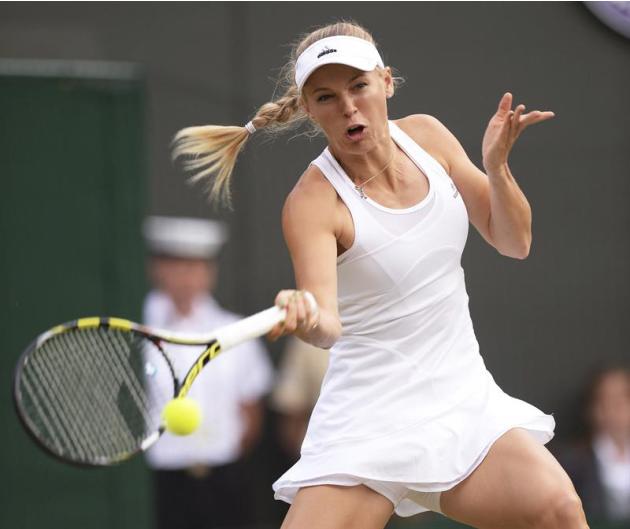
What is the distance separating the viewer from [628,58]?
7465 mm

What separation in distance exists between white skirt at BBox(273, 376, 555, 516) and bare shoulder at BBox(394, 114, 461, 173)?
2.07 feet

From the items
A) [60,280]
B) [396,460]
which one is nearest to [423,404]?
[396,460]

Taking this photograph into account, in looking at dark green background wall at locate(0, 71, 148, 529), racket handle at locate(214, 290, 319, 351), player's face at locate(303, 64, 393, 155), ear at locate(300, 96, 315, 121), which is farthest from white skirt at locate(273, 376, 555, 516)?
dark green background wall at locate(0, 71, 148, 529)

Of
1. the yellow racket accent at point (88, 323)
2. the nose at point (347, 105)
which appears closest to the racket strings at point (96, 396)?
the yellow racket accent at point (88, 323)

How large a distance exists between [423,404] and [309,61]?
0.89m

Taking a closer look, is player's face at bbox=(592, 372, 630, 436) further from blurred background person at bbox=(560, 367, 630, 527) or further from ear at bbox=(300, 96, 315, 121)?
ear at bbox=(300, 96, 315, 121)

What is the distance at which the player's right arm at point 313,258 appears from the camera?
3.20m

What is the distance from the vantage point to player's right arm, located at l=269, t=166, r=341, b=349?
10.5 feet

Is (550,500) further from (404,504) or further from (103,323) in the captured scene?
(103,323)

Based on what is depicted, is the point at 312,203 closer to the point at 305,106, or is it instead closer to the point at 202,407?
the point at 305,106

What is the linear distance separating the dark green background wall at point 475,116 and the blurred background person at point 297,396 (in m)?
0.34

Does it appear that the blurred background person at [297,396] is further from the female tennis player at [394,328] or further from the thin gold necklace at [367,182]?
the thin gold necklace at [367,182]

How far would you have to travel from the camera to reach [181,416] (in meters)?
3.12

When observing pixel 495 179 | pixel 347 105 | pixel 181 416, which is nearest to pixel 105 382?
pixel 181 416
